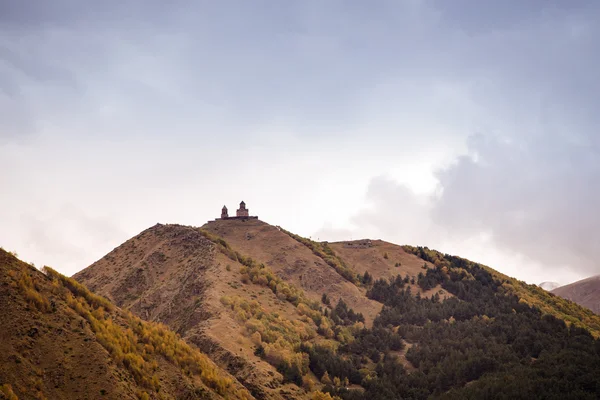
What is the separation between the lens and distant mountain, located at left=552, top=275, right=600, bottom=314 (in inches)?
6285

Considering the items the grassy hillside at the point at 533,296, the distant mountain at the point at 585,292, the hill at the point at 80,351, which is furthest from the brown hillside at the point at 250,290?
the distant mountain at the point at 585,292

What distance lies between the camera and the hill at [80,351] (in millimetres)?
29656

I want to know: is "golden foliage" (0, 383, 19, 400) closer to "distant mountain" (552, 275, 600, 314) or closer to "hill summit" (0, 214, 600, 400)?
"hill summit" (0, 214, 600, 400)

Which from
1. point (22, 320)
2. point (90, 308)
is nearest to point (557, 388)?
point (90, 308)

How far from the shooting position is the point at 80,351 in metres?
32.8

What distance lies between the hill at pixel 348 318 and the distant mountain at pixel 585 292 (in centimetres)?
7729

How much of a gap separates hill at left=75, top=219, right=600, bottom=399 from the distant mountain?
77.3 meters

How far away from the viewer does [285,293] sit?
71.2 meters

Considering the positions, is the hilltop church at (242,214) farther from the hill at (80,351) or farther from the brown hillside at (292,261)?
the hill at (80,351)

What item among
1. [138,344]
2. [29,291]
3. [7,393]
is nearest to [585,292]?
[138,344]

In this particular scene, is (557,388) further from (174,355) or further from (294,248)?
(294,248)

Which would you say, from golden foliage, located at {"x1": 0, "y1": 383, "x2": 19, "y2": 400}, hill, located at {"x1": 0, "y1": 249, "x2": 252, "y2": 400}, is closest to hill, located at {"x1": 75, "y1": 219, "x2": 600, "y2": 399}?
hill, located at {"x1": 0, "y1": 249, "x2": 252, "y2": 400}

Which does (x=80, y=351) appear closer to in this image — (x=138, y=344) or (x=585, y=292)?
(x=138, y=344)

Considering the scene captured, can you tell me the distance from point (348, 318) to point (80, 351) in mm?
46535
